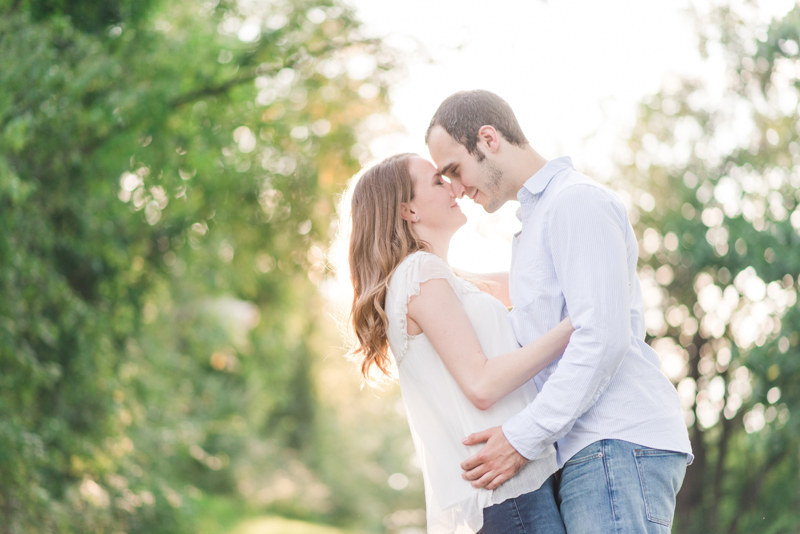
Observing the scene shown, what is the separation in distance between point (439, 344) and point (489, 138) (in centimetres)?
74

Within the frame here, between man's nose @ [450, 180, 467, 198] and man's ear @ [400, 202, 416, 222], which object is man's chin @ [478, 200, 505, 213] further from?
man's ear @ [400, 202, 416, 222]

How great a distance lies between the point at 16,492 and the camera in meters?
4.95

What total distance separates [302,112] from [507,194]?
5.51 m

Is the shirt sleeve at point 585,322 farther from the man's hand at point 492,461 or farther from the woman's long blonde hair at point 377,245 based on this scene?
the woman's long blonde hair at point 377,245

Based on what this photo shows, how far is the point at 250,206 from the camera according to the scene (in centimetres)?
805

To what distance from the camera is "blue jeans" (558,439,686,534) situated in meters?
1.93

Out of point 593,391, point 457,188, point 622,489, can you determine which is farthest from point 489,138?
point 622,489

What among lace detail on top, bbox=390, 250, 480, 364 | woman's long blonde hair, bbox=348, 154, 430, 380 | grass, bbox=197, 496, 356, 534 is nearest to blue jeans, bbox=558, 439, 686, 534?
lace detail on top, bbox=390, 250, 480, 364

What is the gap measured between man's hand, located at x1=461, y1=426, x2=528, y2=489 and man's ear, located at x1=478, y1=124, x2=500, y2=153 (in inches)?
37.2

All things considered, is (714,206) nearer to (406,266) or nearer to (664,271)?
(664,271)

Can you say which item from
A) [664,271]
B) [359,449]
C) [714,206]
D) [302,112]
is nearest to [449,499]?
[302,112]

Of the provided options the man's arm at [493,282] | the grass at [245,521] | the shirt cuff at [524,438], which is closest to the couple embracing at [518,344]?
the shirt cuff at [524,438]

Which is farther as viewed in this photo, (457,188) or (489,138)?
(457,188)

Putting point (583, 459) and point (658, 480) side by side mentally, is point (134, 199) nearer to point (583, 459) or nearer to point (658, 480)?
point (583, 459)
